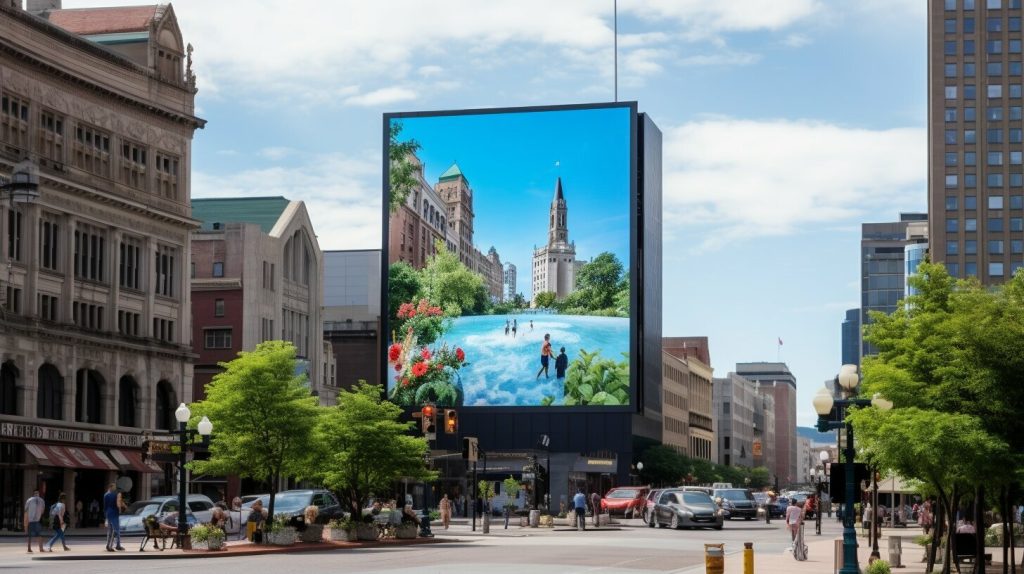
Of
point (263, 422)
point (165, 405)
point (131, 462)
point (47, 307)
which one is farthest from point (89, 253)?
point (263, 422)

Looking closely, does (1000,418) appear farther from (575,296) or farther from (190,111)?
(575,296)

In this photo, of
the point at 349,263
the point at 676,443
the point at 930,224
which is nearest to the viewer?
the point at 349,263

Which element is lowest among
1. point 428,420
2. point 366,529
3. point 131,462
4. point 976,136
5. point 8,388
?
point 366,529

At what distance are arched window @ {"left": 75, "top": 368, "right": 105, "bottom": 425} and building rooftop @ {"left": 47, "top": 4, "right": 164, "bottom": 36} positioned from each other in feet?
65.8

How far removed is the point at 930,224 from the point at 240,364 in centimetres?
12617

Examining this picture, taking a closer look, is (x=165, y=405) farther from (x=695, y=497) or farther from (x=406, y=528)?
(x=406, y=528)

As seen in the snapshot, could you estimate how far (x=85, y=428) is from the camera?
79000 mm

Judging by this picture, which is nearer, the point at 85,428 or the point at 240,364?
the point at 240,364

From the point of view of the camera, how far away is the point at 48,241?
256 feet

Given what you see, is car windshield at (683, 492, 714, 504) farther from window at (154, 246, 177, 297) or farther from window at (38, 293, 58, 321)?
window at (154, 246, 177, 297)

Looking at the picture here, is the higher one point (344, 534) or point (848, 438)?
point (848, 438)

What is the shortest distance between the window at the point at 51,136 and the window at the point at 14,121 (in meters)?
1.04

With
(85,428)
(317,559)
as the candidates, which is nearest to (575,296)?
(85,428)

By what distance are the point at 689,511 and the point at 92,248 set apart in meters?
34.0
